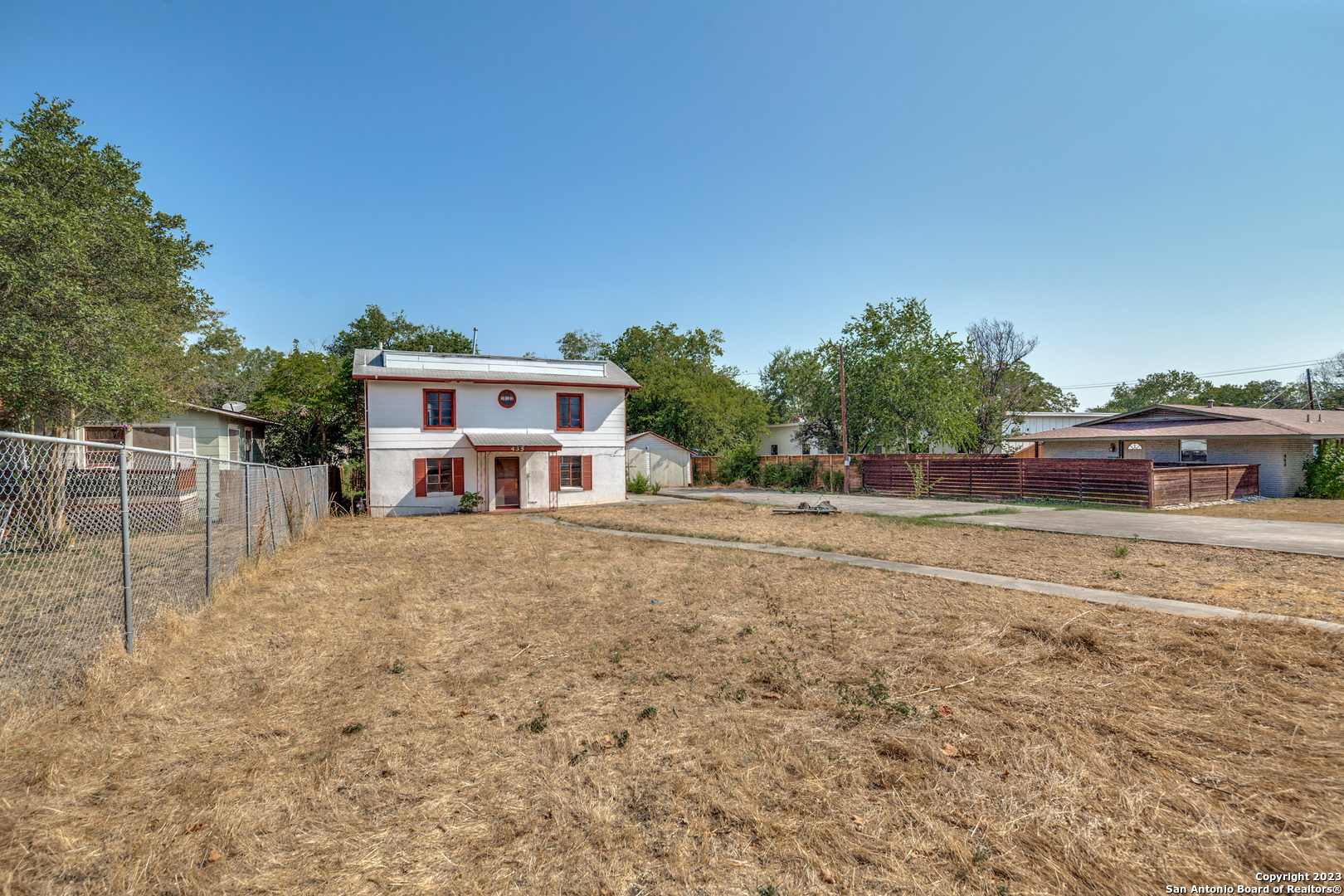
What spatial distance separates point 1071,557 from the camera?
11.5 meters

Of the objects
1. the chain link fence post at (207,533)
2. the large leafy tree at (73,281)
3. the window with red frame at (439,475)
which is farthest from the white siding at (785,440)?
the chain link fence post at (207,533)

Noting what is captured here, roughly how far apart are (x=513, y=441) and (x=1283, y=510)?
2614 cm

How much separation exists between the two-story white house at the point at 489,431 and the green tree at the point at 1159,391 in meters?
66.7

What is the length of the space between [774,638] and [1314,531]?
16288 mm

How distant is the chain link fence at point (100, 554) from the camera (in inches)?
189

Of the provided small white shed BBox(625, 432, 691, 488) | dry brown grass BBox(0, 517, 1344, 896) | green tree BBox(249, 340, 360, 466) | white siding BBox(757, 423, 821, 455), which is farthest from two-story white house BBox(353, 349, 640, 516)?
white siding BBox(757, 423, 821, 455)

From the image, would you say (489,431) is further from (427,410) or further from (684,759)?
(684,759)

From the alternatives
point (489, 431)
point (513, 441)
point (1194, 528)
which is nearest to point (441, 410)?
point (489, 431)

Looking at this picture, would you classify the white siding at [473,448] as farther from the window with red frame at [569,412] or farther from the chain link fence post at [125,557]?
the chain link fence post at [125,557]

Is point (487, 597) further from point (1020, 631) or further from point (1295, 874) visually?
point (1295, 874)

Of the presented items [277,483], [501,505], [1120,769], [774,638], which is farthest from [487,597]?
[501,505]

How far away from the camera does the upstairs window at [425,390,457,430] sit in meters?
21.8

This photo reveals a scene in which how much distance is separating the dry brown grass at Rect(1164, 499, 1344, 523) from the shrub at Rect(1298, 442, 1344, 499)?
34.6 inches

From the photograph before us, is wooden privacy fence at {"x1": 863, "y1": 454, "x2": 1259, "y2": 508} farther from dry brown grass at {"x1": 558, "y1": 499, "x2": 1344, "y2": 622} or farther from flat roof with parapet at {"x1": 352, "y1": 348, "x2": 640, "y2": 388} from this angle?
flat roof with parapet at {"x1": 352, "y1": 348, "x2": 640, "y2": 388}
